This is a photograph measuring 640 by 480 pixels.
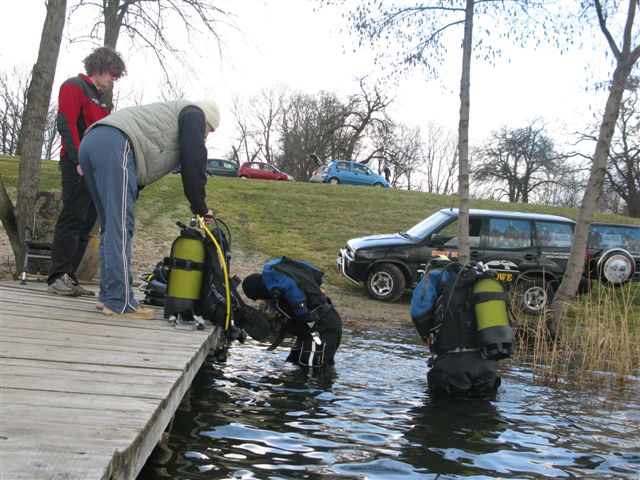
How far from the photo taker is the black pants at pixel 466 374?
5117 millimetres

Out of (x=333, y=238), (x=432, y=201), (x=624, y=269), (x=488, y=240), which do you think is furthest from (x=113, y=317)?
(x=432, y=201)

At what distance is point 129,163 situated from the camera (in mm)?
4852

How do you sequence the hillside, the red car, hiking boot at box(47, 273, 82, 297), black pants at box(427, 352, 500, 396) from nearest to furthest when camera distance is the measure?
black pants at box(427, 352, 500, 396)
hiking boot at box(47, 273, 82, 297)
the hillside
the red car

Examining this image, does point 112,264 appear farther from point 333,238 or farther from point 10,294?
point 333,238

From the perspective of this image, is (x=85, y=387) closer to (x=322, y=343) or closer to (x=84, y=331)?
(x=84, y=331)

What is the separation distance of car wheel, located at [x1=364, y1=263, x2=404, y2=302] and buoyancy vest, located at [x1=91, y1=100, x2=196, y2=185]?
7625mm

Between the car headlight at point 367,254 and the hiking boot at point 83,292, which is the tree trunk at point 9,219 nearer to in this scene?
the hiking boot at point 83,292

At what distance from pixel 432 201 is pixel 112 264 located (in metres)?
21.3

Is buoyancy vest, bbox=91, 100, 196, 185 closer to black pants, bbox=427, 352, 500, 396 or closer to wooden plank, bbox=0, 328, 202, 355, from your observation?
wooden plank, bbox=0, 328, 202, 355

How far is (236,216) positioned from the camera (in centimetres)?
1895

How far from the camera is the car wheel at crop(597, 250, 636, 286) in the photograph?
12.8m

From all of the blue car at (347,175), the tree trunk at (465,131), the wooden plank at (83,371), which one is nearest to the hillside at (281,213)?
the tree trunk at (465,131)

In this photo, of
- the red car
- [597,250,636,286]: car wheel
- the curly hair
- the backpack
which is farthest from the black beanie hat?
the red car

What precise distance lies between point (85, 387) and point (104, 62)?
3.46m
